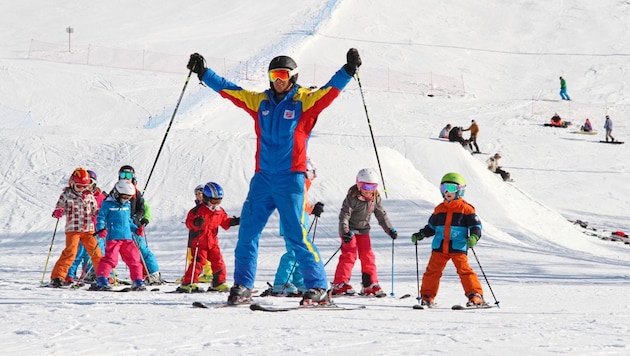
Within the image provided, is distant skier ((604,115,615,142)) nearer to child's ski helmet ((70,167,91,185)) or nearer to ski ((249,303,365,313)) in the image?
child's ski helmet ((70,167,91,185))

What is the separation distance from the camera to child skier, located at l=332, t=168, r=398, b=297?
31.6 feet

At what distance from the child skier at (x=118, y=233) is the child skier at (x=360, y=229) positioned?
2134 millimetres

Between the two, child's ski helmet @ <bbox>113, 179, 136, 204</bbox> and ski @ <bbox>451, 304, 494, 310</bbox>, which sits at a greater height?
child's ski helmet @ <bbox>113, 179, 136, 204</bbox>

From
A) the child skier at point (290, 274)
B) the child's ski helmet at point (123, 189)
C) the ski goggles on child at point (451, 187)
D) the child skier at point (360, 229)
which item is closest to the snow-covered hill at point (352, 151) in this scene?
A: the child skier at point (360, 229)

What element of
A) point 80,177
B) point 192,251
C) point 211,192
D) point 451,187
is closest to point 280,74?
point 451,187

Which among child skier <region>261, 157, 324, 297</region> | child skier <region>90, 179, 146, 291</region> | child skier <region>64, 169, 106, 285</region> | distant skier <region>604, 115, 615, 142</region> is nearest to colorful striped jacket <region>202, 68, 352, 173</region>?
child skier <region>261, 157, 324, 297</region>

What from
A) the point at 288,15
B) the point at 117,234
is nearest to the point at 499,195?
the point at 117,234

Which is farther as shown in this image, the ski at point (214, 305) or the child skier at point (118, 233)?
the child skier at point (118, 233)

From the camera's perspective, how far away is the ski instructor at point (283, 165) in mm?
6980

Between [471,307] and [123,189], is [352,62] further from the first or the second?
[123,189]

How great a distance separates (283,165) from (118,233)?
349cm

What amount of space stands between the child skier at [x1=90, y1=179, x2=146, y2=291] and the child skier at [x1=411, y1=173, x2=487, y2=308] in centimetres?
323

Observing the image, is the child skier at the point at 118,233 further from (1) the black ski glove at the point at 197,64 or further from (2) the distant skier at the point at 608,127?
(2) the distant skier at the point at 608,127

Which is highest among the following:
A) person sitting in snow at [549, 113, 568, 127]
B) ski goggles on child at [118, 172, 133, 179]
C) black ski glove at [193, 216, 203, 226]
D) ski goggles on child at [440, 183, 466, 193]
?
person sitting in snow at [549, 113, 568, 127]
